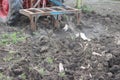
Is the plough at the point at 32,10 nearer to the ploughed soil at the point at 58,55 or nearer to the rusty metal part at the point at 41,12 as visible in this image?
the rusty metal part at the point at 41,12

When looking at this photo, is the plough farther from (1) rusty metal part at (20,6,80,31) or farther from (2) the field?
(2) the field

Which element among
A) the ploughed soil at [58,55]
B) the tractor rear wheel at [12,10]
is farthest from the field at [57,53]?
the tractor rear wheel at [12,10]

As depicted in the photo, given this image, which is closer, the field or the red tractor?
the field

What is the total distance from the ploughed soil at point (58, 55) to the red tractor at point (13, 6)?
253 millimetres

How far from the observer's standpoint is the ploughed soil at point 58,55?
5699mm

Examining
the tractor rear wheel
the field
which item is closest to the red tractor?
the tractor rear wheel

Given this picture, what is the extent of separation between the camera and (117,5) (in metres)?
11.3

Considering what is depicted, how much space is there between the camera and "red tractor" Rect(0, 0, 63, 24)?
8.08m

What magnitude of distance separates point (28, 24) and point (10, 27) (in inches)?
16.2

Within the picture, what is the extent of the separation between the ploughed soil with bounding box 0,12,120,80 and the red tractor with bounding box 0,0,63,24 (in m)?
0.25

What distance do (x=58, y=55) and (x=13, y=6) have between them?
7.24 ft

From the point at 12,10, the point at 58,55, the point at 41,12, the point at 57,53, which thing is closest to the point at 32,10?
the point at 41,12

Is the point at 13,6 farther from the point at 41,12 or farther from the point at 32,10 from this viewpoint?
the point at 41,12

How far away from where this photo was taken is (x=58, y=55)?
6.37 meters
